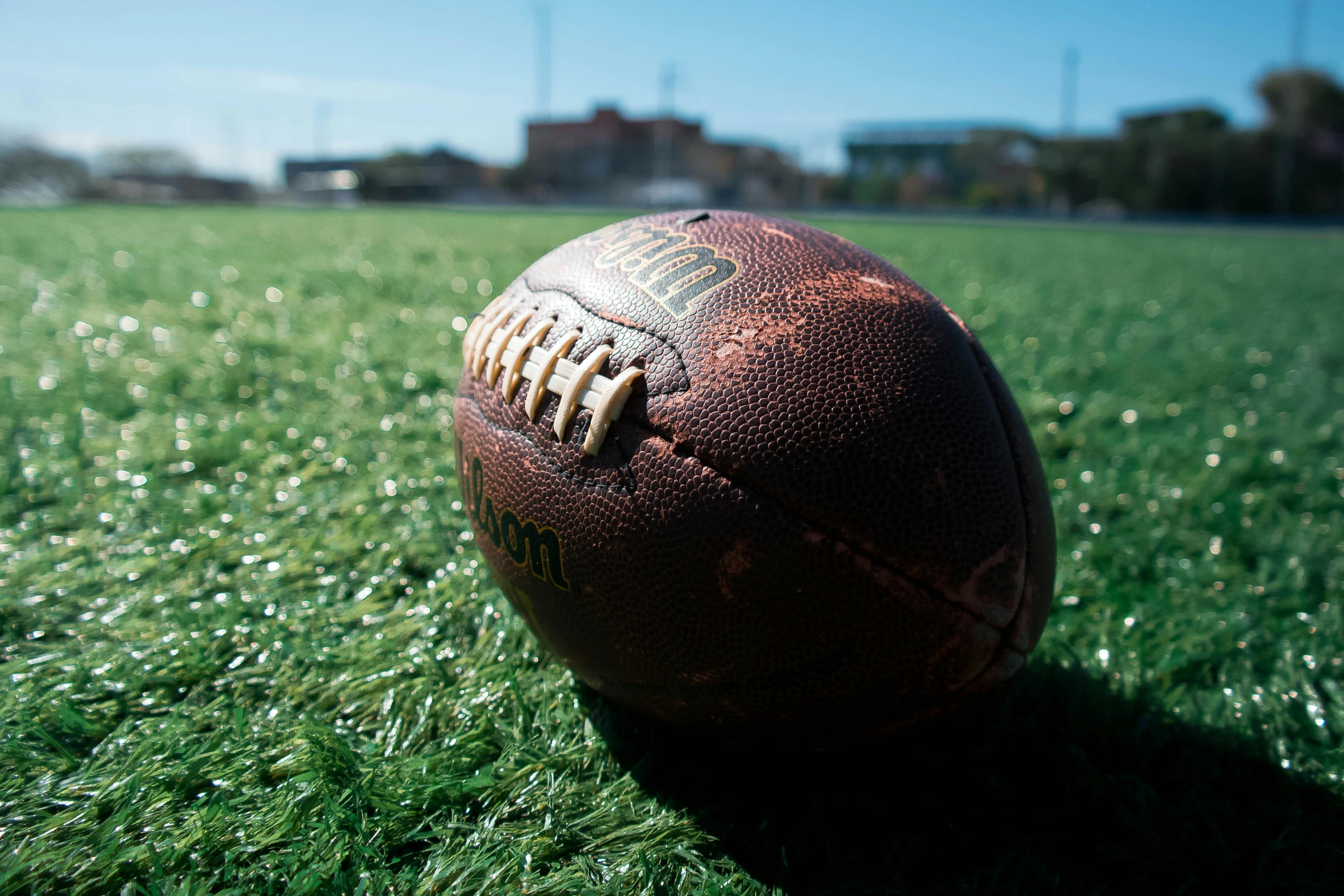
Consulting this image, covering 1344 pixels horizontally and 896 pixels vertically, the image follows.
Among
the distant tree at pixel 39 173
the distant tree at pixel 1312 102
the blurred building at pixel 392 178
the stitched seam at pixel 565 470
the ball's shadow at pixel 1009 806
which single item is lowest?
the ball's shadow at pixel 1009 806

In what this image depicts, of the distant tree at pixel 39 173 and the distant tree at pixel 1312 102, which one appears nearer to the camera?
the distant tree at pixel 39 173

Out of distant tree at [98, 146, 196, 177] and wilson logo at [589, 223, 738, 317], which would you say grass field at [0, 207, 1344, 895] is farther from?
distant tree at [98, 146, 196, 177]

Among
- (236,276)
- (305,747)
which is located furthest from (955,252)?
(305,747)

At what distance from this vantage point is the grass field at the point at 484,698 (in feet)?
4.55

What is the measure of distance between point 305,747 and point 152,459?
5.77ft

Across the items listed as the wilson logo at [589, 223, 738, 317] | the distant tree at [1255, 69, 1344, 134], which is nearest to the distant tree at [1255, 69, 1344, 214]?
the distant tree at [1255, 69, 1344, 134]

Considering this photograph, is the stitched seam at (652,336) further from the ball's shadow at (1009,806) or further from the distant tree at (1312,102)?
the distant tree at (1312,102)

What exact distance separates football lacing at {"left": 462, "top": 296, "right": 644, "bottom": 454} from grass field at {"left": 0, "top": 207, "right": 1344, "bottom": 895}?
0.62 metres

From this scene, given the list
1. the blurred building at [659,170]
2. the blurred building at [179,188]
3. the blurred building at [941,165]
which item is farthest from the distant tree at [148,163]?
the blurred building at [941,165]

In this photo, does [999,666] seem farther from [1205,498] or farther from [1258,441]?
[1258,441]

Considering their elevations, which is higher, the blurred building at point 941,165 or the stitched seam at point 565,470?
the blurred building at point 941,165

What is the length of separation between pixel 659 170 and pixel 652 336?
3886cm

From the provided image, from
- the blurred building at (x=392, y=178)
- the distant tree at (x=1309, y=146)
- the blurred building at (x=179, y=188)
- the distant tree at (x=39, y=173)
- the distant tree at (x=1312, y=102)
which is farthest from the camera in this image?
the blurred building at (x=392, y=178)

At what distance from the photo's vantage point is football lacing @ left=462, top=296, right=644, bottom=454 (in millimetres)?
1387
